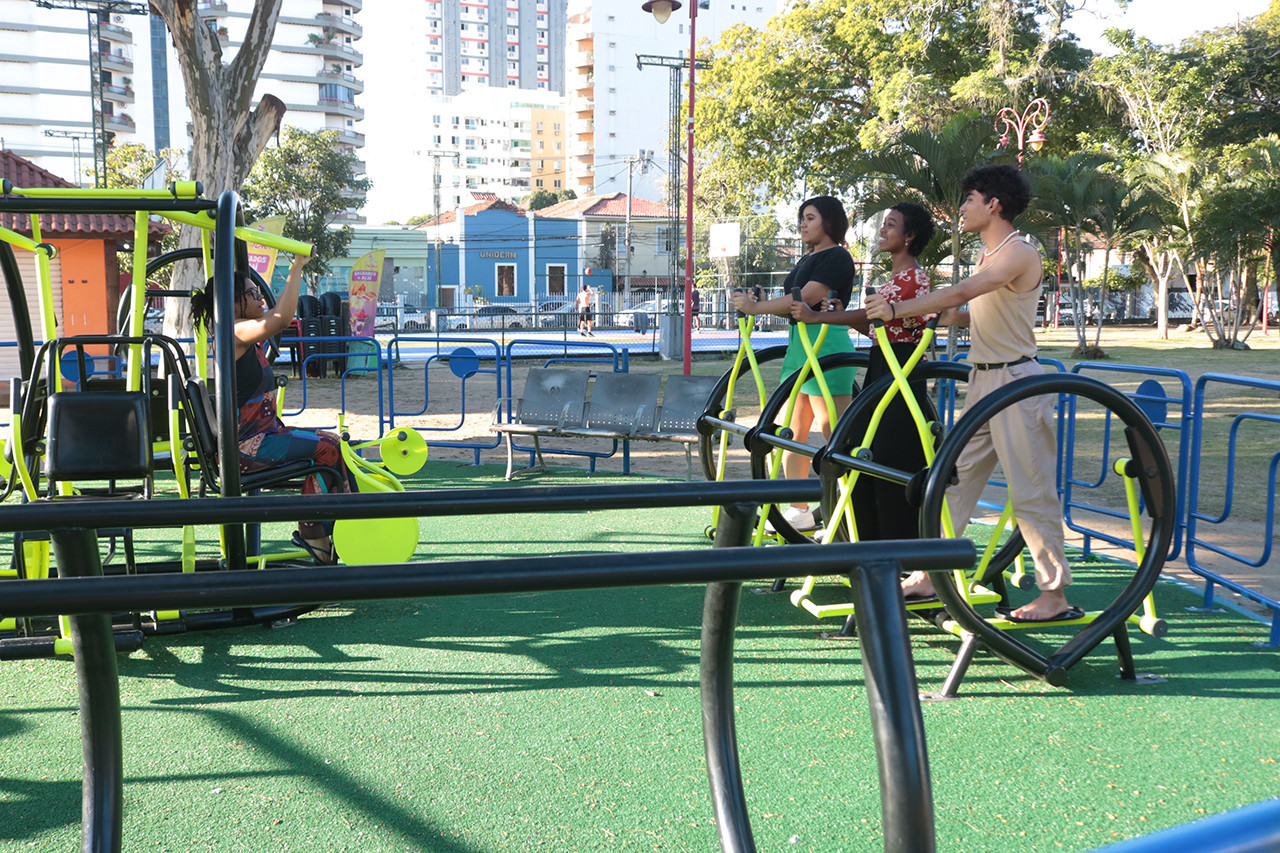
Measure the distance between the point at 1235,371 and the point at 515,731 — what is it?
1884 cm

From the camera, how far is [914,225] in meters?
4.66

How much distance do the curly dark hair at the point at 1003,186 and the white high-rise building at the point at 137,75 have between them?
80005 millimetres

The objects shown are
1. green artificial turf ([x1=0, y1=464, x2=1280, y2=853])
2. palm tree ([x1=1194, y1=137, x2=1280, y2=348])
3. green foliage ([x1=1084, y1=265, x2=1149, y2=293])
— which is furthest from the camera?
green foliage ([x1=1084, y1=265, x2=1149, y2=293])

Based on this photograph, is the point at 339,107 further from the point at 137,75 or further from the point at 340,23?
the point at 137,75

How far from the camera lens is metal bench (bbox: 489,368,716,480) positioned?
8.01 metres

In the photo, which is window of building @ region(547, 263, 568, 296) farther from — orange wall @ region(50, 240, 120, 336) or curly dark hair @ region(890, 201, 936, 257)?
curly dark hair @ region(890, 201, 936, 257)

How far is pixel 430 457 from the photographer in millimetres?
10258

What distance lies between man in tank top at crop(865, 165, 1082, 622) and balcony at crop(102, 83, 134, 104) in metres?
86.7

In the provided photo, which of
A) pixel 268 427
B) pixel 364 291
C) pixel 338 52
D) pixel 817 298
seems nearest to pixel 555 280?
pixel 338 52

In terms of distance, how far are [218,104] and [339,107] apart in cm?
7749

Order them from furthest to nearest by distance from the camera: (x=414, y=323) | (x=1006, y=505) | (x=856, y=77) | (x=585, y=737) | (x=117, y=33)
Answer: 1. (x=117, y=33)
2. (x=414, y=323)
3. (x=856, y=77)
4. (x=1006, y=505)
5. (x=585, y=737)

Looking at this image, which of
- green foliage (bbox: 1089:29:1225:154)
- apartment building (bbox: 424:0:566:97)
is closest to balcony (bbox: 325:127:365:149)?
apartment building (bbox: 424:0:566:97)

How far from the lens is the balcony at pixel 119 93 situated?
7731 centimetres

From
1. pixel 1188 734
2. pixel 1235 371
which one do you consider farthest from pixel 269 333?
pixel 1235 371
